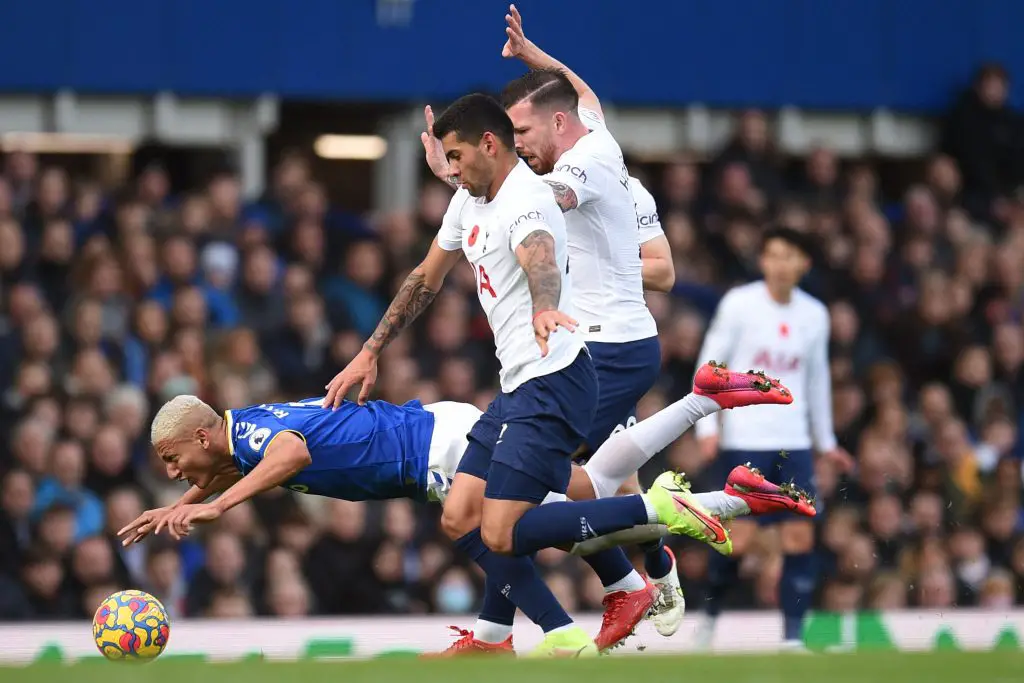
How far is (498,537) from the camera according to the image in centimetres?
748

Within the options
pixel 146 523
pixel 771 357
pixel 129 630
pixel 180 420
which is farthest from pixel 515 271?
pixel 771 357

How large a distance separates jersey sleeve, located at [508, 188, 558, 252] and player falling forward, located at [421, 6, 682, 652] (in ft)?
1.98

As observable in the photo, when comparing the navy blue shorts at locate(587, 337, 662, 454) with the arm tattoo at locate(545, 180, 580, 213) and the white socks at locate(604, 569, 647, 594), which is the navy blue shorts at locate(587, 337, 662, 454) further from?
the arm tattoo at locate(545, 180, 580, 213)

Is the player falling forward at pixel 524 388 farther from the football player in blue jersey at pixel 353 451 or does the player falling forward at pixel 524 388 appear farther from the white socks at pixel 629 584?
the white socks at pixel 629 584

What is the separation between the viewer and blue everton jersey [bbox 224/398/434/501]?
8000 millimetres

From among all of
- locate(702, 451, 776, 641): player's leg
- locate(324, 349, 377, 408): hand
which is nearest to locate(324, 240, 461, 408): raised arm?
locate(324, 349, 377, 408): hand

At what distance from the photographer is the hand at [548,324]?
22.7ft

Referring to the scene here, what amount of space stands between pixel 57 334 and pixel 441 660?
5.61 m

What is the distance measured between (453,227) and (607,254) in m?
0.67

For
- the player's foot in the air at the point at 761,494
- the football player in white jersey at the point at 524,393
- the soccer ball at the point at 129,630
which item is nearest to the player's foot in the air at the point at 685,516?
Result: the football player in white jersey at the point at 524,393

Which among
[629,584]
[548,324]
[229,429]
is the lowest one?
[629,584]

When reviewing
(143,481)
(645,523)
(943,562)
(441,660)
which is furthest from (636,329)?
(943,562)

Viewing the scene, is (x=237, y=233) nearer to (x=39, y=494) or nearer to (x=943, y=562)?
(x=39, y=494)

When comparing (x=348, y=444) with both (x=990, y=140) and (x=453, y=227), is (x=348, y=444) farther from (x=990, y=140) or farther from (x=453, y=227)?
(x=990, y=140)
